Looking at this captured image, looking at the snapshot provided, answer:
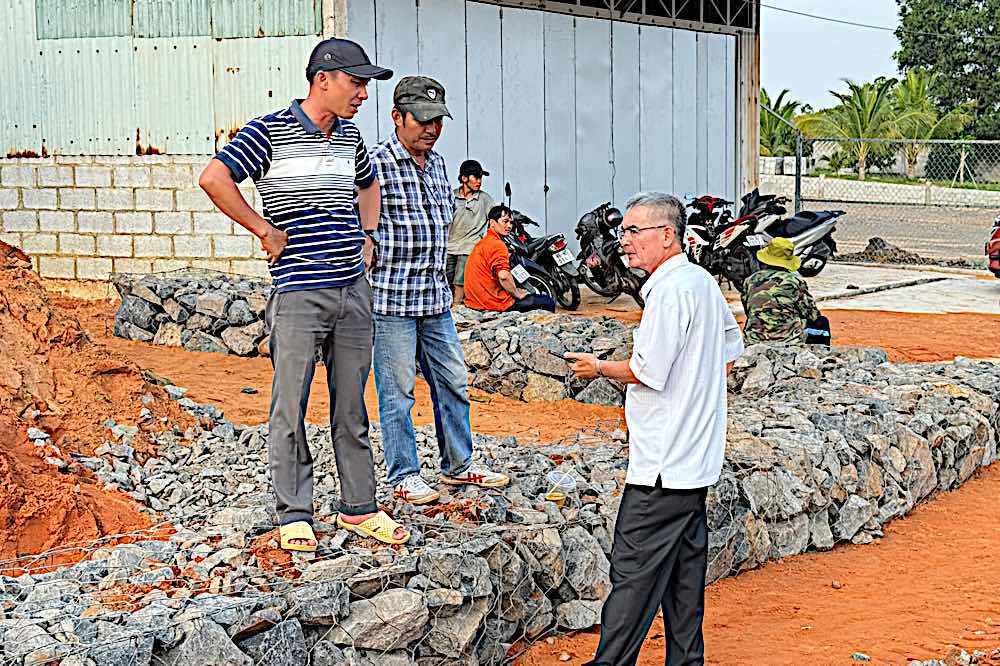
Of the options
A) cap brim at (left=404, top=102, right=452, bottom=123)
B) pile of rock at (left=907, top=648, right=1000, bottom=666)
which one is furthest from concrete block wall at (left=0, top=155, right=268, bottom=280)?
pile of rock at (left=907, top=648, right=1000, bottom=666)

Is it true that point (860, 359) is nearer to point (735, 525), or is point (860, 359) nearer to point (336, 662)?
point (735, 525)

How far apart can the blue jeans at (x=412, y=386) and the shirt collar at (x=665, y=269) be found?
1.47 meters

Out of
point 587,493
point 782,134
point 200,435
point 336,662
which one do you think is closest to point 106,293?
point 200,435

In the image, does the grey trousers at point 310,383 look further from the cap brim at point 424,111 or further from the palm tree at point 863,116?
the palm tree at point 863,116

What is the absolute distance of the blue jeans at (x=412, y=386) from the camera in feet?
17.3

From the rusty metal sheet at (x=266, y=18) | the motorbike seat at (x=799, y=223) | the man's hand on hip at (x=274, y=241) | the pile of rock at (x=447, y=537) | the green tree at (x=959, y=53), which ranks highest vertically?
the green tree at (x=959, y=53)

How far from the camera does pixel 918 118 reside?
3728 centimetres

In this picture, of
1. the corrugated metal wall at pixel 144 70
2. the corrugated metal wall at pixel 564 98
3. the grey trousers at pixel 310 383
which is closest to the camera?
the grey trousers at pixel 310 383

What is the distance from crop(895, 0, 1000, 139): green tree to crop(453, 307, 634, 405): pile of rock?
3548 cm

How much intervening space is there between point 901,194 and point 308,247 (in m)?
31.2

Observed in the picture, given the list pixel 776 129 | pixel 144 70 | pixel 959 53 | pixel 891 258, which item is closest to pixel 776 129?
pixel 776 129

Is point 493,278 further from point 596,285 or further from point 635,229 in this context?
point 635,229

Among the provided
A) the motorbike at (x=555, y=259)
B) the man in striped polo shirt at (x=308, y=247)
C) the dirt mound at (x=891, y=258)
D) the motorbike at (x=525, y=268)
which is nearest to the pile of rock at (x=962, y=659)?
the man in striped polo shirt at (x=308, y=247)

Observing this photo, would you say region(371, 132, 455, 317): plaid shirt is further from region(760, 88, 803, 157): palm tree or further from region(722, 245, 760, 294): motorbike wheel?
region(760, 88, 803, 157): palm tree
